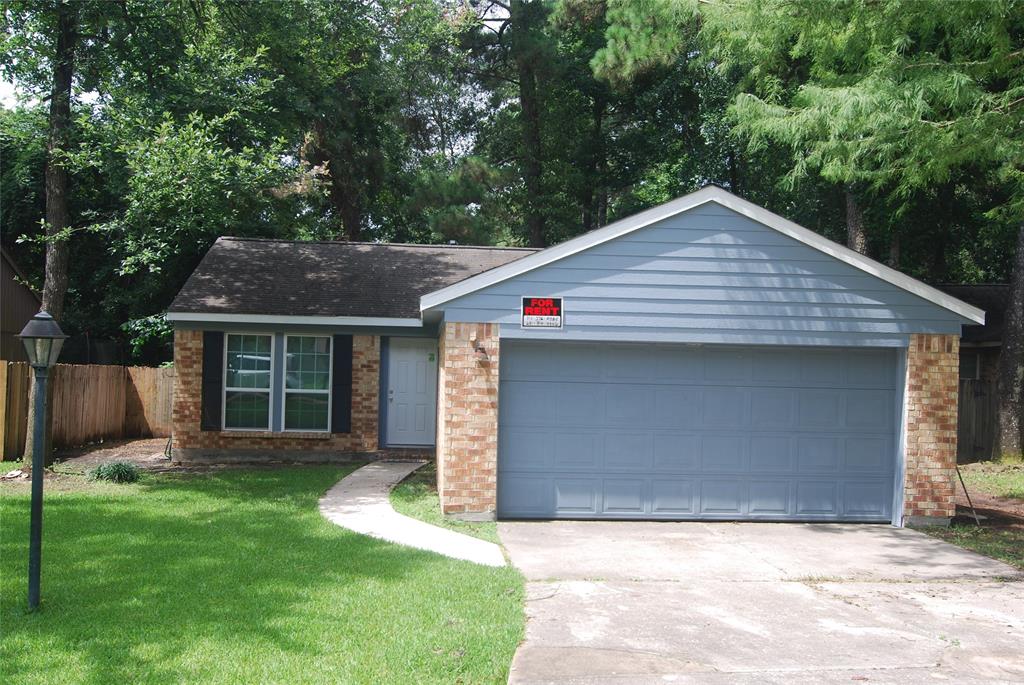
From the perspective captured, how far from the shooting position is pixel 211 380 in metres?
15.4

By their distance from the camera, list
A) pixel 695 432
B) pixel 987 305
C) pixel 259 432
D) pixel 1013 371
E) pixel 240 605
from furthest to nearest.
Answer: pixel 987 305
pixel 1013 371
pixel 259 432
pixel 695 432
pixel 240 605

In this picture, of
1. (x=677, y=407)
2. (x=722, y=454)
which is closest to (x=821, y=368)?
(x=722, y=454)

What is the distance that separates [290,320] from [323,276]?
1.93 metres

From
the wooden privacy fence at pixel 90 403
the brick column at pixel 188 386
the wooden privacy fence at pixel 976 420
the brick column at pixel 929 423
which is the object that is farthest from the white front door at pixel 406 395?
the wooden privacy fence at pixel 976 420

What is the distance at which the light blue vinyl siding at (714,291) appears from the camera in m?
10.5

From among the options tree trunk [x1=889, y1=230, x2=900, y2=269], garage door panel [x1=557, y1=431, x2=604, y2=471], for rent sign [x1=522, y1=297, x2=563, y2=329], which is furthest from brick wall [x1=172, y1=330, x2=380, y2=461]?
tree trunk [x1=889, y1=230, x2=900, y2=269]

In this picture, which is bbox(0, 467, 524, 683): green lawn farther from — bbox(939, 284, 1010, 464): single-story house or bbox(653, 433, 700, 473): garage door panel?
bbox(939, 284, 1010, 464): single-story house

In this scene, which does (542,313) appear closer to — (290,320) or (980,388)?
(290,320)

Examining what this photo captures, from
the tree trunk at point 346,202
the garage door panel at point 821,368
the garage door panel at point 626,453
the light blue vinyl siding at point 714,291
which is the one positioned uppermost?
the tree trunk at point 346,202

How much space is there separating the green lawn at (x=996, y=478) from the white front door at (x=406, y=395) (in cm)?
925

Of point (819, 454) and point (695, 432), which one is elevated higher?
point (695, 432)

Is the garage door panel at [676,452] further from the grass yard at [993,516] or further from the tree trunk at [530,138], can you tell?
the tree trunk at [530,138]

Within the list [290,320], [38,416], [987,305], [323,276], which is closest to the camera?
[38,416]

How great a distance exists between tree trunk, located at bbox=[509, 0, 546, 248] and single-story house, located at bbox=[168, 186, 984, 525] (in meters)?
16.4
